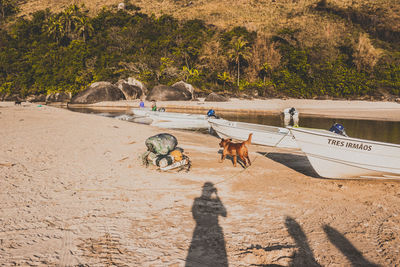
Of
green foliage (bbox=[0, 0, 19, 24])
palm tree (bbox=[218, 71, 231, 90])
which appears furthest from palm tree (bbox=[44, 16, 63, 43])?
palm tree (bbox=[218, 71, 231, 90])

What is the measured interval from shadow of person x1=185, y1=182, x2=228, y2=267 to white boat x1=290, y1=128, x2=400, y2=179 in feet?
10.7

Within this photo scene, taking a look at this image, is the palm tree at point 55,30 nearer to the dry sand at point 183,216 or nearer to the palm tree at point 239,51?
the palm tree at point 239,51

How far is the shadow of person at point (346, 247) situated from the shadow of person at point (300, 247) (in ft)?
1.48

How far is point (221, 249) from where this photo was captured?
3.52 m

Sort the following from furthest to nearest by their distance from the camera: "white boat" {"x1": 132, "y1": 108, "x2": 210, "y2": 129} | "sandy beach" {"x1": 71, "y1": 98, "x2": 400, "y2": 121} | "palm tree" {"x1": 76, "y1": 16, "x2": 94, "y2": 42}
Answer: "palm tree" {"x1": 76, "y1": 16, "x2": 94, "y2": 42} → "sandy beach" {"x1": 71, "y1": 98, "x2": 400, "y2": 121} → "white boat" {"x1": 132, "y1": 108, "x2": 210, "y2": 129}

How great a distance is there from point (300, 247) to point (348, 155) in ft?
12.6

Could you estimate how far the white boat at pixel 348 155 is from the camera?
607 cm

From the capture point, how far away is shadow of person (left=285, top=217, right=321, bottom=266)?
332 centimetres

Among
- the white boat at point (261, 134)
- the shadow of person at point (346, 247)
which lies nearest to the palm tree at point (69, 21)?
the white boat at point (261, 134)

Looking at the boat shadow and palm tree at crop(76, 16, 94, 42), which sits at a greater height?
palm tree at crop(76, 16, 94, 42)

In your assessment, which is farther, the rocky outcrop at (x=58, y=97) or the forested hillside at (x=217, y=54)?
the rocky outcrop at (x=58, y=97)

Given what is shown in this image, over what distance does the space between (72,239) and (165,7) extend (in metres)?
86.1

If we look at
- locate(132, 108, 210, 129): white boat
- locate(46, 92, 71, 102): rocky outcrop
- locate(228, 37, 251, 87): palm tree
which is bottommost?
locate(132, 108, 210, 129): white boat

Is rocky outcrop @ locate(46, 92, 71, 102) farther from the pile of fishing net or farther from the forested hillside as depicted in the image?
the pile of fishing net
